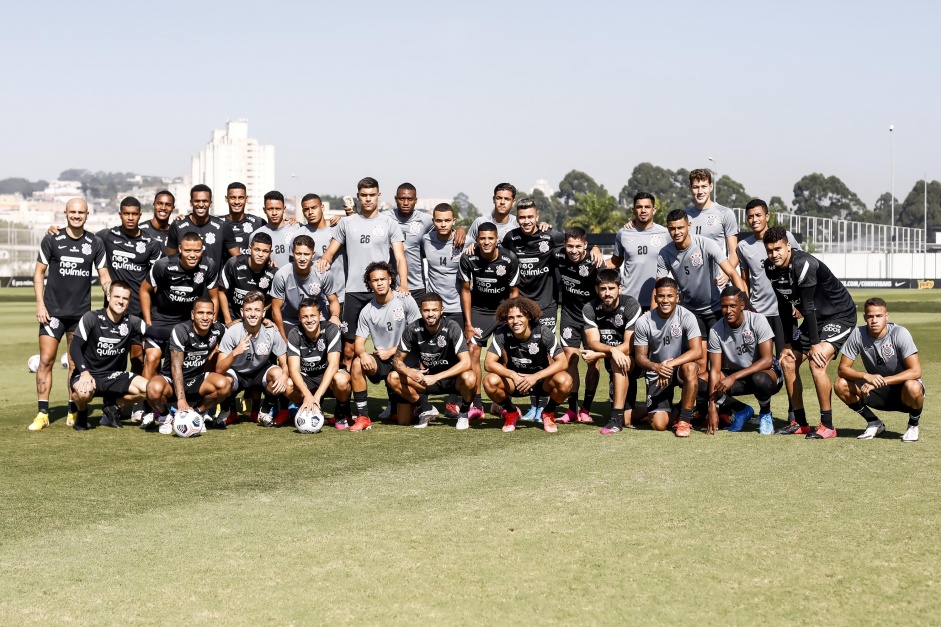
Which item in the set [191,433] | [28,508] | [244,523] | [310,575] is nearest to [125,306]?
[191,433]

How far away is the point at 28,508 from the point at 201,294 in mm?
4126

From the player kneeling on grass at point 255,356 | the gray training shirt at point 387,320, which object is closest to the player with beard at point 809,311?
the gray training shirt at point 387,320

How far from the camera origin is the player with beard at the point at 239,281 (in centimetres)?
1027

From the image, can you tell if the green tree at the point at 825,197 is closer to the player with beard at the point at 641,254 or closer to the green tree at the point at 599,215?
the green tree at the point at 599,215

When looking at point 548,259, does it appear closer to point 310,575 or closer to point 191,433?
point 191,433

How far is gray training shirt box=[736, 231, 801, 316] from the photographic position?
9.63m

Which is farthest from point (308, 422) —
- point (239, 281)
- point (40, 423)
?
point (40, 423)

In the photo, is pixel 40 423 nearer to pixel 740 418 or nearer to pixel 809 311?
pixel 740 418

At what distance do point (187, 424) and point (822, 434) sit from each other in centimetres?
541

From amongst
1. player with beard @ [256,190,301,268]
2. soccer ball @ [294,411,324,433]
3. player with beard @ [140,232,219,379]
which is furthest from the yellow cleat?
player with beard @ [256,190,301,268]

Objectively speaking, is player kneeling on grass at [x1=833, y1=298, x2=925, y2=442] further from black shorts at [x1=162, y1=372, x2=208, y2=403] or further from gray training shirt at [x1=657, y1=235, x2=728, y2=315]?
black shorts at [x1=162, y1=372, x2=208, y2=403]

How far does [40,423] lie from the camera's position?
940 centimetres

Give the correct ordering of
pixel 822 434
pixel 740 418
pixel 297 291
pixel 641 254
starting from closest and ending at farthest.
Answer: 1. pixel 822 434
2. pixel 740 418
3. pixel 641 254
4. pixel 297 291

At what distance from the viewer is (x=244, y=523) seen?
575cm
